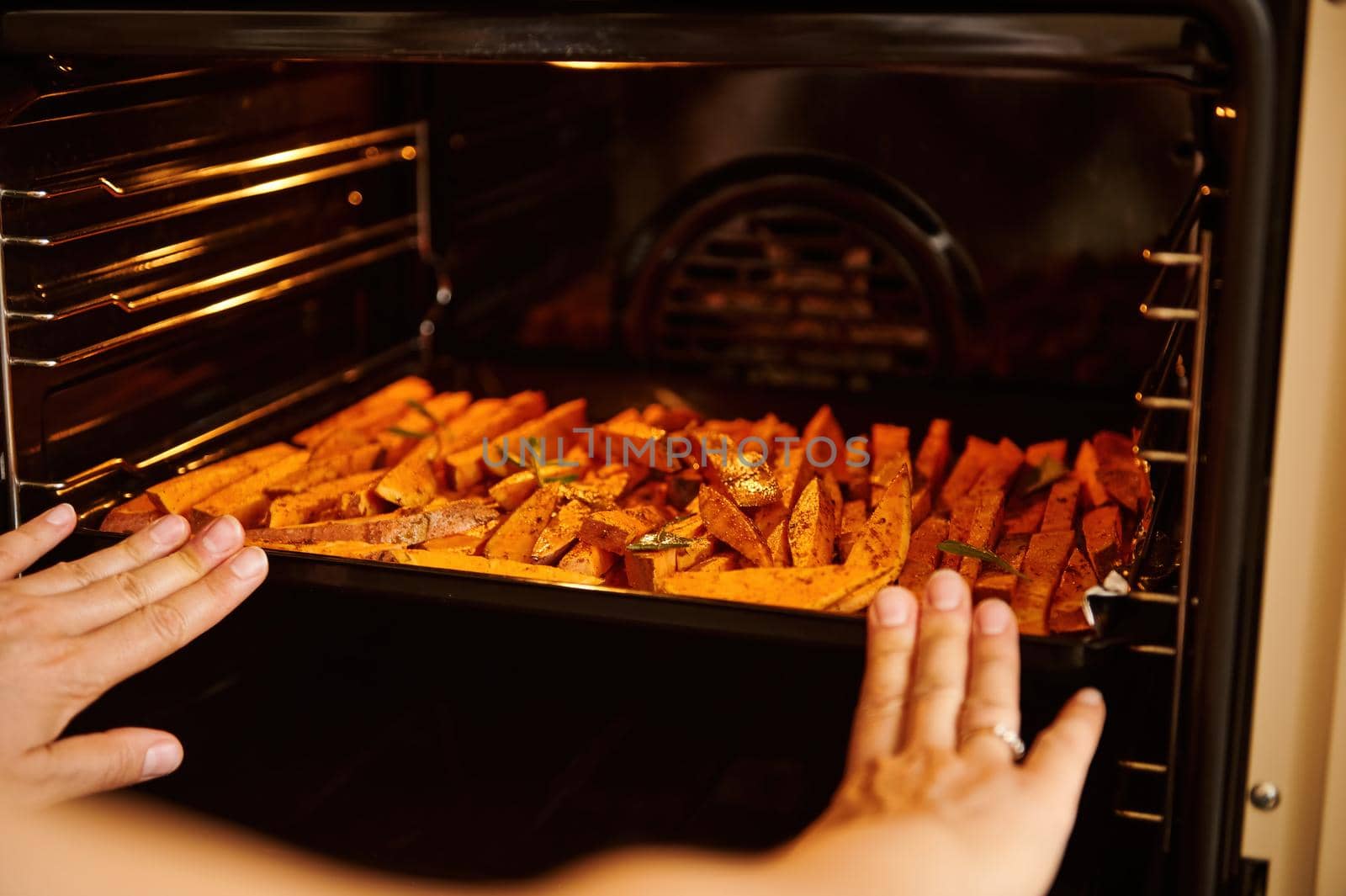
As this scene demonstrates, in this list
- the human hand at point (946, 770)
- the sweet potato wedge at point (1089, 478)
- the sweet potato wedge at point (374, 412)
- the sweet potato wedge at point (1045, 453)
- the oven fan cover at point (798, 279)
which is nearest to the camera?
the human hand at point (946, 770)

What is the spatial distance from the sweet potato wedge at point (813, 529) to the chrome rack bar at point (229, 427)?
82cm

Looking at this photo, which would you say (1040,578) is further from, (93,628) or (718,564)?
(93,628)

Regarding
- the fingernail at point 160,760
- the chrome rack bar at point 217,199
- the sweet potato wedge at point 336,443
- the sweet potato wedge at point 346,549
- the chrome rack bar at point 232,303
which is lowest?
the fingernail at point 160,760

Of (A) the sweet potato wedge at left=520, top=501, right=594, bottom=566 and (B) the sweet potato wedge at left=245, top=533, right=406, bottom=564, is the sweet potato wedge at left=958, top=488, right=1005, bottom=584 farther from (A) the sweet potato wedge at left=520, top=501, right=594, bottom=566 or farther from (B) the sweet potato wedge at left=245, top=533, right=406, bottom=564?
(B) the sweet potato wedge at left=245, top=533, right=406, bottom=564

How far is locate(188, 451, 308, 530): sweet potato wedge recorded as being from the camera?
1.50 m

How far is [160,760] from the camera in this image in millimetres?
1230

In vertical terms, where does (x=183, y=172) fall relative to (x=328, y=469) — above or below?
above

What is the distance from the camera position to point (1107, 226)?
76.9 inches

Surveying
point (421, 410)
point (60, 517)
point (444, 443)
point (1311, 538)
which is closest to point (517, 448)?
point (444, 443)

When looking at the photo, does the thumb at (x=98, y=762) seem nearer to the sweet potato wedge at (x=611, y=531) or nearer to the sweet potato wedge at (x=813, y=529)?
the sweet potato wedge at (x=611, y=531)

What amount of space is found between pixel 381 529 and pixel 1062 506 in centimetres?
76

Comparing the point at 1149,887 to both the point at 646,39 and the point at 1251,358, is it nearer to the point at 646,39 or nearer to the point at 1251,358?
the point at 1251,358

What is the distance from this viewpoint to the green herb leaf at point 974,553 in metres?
1.33

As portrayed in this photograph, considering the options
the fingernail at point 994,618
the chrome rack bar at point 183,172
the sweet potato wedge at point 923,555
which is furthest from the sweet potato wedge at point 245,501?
the fingernail at point 994,618
